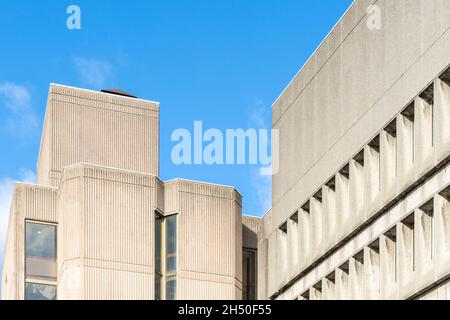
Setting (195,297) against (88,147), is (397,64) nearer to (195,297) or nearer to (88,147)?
(195,297)

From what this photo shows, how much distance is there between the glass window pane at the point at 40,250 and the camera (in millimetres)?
57219

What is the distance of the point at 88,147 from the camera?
2446 inches

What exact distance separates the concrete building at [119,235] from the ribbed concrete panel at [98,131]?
10 cm

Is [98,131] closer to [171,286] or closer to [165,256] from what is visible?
[165,256]

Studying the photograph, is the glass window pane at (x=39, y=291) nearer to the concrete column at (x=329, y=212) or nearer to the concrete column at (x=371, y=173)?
the concrete column at (x=329, y=212)

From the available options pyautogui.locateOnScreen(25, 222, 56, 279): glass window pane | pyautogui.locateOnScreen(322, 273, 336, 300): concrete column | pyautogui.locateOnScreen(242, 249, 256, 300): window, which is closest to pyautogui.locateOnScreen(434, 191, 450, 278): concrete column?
pyautogui.locateOnScreen(322, 273, 336, 300): concrete column

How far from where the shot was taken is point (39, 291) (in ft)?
187

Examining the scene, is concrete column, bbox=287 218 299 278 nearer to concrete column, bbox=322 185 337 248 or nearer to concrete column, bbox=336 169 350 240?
concrete column, bbox=322 185 337 248

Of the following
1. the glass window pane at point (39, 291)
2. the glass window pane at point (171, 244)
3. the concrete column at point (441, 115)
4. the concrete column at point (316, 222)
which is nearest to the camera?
the concrete column at point (441, 115)

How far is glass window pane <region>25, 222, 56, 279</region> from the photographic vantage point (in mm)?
57219

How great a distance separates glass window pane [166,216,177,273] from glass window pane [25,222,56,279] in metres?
5.19

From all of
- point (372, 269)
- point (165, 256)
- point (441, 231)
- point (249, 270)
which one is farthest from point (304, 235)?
point (441, 231)

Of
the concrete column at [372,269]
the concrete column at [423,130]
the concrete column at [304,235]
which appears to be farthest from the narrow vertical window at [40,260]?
the concrete column at [423,130]
